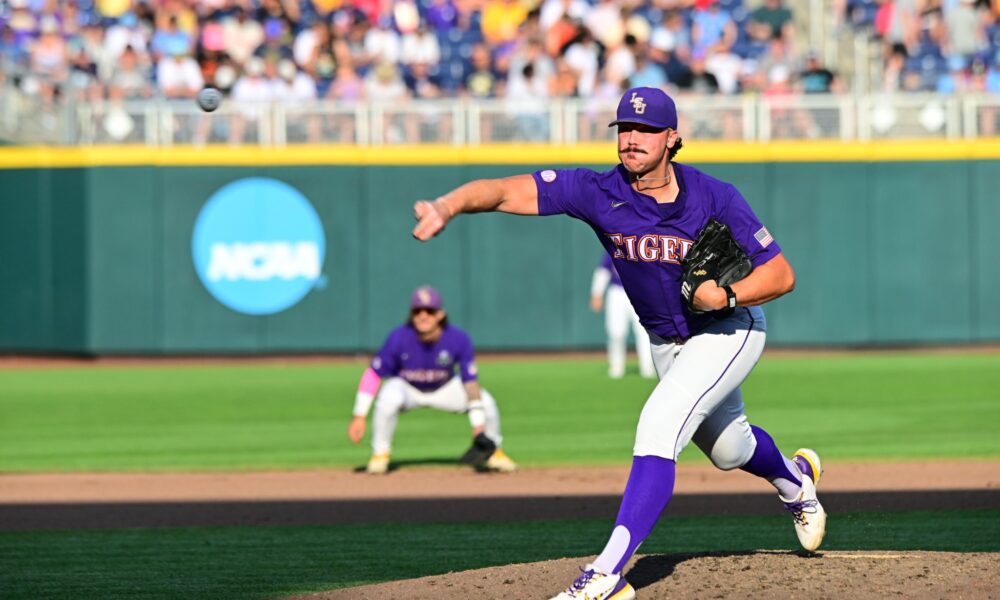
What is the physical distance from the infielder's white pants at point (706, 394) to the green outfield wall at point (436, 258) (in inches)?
624

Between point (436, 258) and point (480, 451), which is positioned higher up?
point (436, 258)

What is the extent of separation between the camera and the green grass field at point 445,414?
1266 cm

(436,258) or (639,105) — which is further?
(436,258)

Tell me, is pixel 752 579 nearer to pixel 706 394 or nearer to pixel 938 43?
pixel 706 394

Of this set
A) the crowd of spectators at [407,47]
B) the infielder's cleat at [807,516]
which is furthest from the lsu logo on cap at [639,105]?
the crowd of spectators at [407,47]

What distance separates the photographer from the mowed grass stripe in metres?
7.04

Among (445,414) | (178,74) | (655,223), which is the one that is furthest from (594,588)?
(178,74)

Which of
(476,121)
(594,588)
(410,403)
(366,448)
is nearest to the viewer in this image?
(594,588)

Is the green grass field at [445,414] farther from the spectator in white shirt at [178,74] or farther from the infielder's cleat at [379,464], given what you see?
the spectator in white shirt at [178,74]

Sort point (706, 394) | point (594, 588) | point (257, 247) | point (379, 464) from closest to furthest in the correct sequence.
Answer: point (594, 588), point (706, 394), point (379, 464), point (257, 247)

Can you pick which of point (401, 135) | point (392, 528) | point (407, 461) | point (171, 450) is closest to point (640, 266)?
point (392, 528)

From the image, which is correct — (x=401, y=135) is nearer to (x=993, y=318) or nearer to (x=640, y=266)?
(x=993, y=318)

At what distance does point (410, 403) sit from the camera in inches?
460

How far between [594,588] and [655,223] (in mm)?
1378
